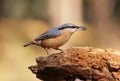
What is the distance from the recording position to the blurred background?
50.4ft

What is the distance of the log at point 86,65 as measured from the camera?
183 inches

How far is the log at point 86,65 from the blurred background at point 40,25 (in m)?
8.05

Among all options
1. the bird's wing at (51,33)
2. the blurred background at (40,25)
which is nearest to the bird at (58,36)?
the bird's wing at (51,33)

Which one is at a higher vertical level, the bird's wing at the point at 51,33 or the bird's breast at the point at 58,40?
the bird's wing at the point at 51,33

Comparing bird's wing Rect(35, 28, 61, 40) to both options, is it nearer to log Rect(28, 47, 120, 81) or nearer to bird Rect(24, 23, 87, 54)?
bird Rect(24, 23, 87, 54)

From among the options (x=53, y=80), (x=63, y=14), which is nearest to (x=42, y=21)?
(x=63, y=14)

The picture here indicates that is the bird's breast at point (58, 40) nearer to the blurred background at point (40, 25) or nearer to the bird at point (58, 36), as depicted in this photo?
the bird at point (58, 36)

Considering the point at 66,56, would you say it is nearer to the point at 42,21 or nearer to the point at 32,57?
the point at 32,57

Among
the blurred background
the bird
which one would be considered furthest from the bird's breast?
the blurred background

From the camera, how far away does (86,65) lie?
4676mm

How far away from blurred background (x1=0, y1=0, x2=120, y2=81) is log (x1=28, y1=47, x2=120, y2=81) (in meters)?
8.05

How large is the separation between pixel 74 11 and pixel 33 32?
1.72 meters

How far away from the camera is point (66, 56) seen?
15.6 feet

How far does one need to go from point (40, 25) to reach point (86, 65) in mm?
18930
